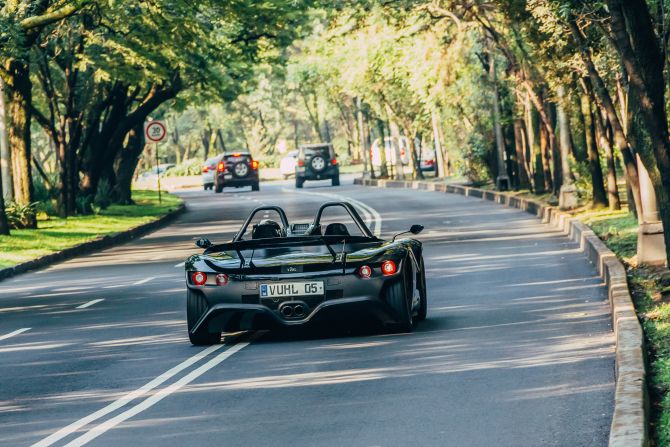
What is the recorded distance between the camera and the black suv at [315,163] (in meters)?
65.5

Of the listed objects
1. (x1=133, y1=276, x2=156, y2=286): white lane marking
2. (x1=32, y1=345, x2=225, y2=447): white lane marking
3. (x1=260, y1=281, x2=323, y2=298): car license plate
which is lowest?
(x1=133, y1=276, x2=156, y2=286): white lane marking

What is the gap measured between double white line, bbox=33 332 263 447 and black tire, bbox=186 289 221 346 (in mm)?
117

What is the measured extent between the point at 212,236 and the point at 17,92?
6.38 metres

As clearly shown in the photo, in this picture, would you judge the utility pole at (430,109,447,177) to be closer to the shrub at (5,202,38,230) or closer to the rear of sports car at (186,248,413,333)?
the shrub at (5,202,38,230)

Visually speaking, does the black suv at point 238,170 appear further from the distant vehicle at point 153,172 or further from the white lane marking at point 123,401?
the white lane marking at point 123,401

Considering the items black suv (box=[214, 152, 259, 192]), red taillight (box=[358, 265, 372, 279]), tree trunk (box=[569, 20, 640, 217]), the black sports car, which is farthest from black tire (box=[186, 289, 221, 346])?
black suv (box=[214, 152, 259, 192])

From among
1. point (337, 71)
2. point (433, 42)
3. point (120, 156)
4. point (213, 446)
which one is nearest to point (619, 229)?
point (213, 446)

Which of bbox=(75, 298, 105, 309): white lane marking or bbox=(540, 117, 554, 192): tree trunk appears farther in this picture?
bbox=(540, 117, 554, 192): tree trunk

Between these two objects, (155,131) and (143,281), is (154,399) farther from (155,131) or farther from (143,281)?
(155,131)

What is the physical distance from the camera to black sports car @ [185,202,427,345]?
12523 mm

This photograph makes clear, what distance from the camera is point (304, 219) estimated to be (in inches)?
1443

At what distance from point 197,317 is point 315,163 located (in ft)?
174

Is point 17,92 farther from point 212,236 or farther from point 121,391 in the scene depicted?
point 121,391

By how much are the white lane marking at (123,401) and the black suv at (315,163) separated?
173 feet
